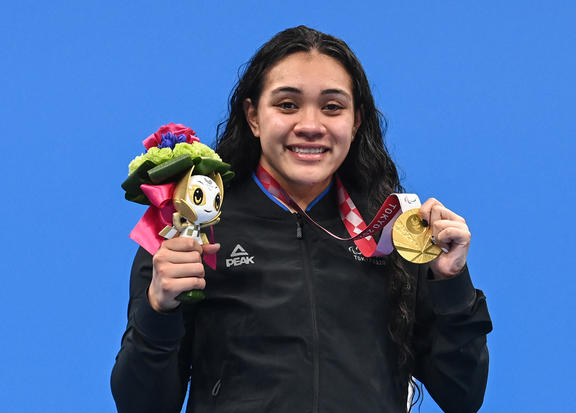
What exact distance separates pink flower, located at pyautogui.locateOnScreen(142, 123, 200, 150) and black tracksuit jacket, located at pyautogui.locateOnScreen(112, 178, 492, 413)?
284mm

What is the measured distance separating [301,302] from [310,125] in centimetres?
39

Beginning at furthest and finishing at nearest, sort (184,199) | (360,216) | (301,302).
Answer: (360,216) < (301,302) < (184,199)

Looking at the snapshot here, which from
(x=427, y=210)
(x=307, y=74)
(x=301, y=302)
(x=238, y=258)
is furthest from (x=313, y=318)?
(x=307, y=74)

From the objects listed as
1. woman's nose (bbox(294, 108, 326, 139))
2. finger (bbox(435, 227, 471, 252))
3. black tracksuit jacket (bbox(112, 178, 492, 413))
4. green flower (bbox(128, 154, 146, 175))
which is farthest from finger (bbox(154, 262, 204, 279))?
finger (bbox(435, 227, 471, 252))

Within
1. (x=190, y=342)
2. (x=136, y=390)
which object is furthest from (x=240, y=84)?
(x=136, y=390)

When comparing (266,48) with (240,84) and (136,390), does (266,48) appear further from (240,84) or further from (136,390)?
(136,390)

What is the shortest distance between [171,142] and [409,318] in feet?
2.21

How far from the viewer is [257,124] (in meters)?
2.15

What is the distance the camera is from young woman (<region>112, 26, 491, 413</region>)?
1882 millimetres

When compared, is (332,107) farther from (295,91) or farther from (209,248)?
(209,248)

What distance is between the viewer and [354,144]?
2252mm

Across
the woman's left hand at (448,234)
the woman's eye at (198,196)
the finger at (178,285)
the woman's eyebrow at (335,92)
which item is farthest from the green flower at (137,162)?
the woman's left hand at (448,234)

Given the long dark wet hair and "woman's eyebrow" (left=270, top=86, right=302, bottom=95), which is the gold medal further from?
"woman's eyebrow" (left=270, top=86, right=302, bottom=95)

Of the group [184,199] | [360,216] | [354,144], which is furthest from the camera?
[354,144]
